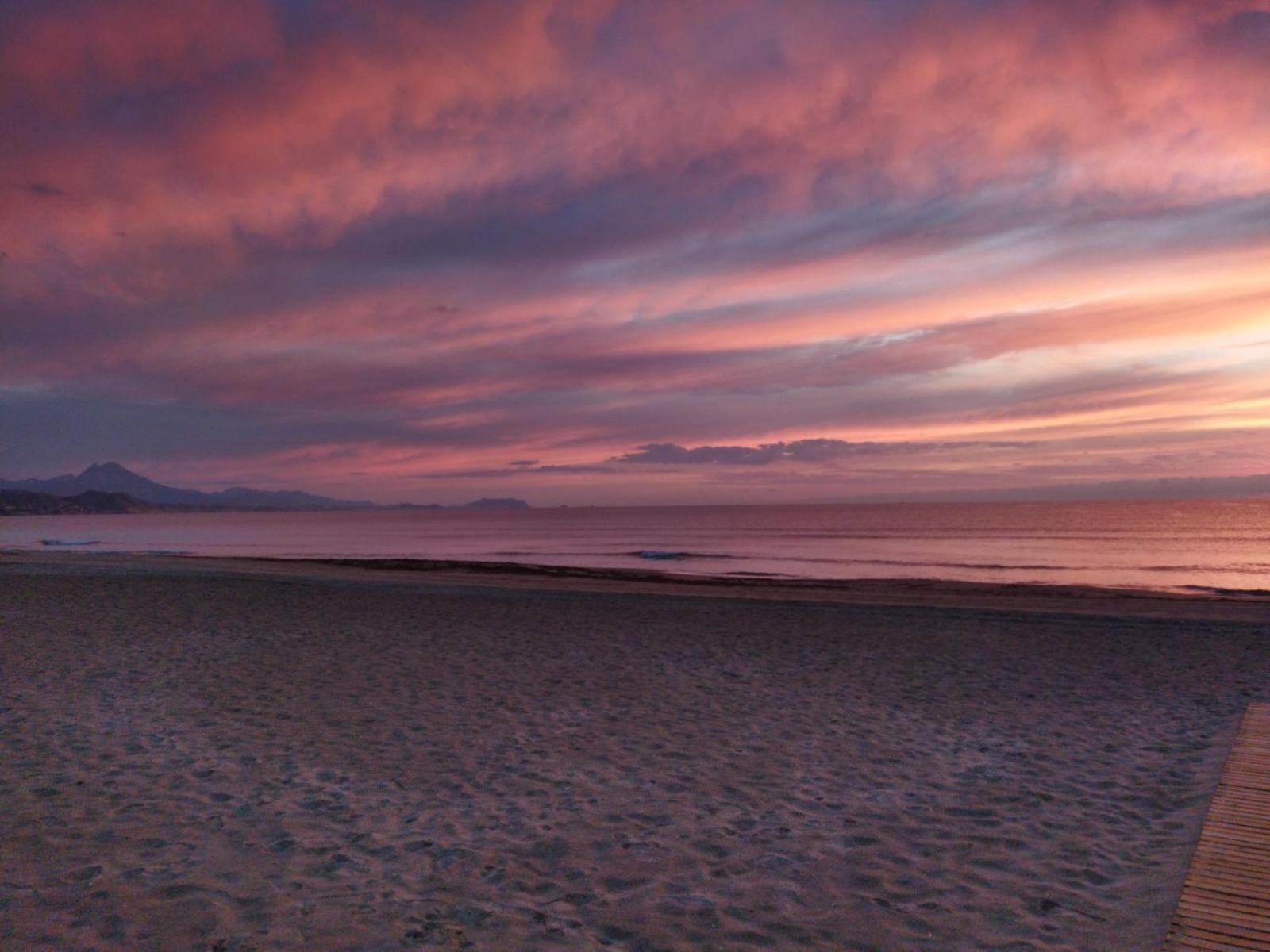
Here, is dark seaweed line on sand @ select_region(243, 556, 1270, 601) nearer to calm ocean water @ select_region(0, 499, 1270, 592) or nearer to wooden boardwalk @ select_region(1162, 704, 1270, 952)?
calm ocean water @ select_region(0, 499, 1270, 592)

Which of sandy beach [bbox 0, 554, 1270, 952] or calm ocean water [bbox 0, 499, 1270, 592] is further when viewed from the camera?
calm ocean water [bbox 0, 499, 1270, 592]

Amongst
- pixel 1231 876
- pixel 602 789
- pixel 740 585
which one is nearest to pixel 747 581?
pixel 740 585

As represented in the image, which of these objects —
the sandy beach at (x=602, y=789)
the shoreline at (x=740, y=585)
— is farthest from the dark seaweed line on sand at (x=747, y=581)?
the sandy beach at (x=602, y=789)

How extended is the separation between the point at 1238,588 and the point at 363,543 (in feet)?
222

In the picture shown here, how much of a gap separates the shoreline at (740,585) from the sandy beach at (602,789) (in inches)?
252

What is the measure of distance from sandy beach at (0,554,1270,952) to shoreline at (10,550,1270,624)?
641 cm

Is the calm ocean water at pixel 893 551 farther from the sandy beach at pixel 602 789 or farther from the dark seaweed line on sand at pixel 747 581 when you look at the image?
the sandy beach at pixel 602 789

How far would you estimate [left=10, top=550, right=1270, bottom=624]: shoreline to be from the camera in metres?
22.9

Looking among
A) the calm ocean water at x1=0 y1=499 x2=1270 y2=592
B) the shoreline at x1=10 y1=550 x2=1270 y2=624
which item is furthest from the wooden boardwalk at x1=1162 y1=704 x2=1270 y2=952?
the calm ocean water at x1=0 y1=499 x2=1270 y2=592

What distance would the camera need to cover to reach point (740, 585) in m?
32.9

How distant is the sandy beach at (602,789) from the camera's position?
519 cm

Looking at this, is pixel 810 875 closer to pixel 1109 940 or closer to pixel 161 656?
pixel 1109 940

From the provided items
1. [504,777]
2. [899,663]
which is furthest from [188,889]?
[899,663]

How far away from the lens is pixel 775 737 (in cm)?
946
